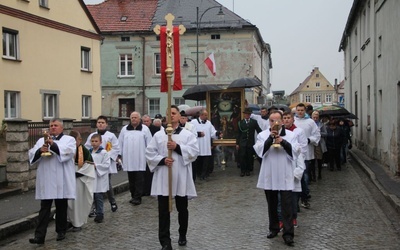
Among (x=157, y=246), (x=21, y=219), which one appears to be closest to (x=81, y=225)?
(x=21, y=219)

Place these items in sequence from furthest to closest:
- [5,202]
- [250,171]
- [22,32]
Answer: [22,32] < [250,171] < [5,202]

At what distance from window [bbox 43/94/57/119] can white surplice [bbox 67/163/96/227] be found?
19.7m

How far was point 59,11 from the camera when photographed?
29.0 metres

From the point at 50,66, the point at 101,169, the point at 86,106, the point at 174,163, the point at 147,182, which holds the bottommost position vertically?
the point at 147,182

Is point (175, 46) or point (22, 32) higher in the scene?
point (22, 32)

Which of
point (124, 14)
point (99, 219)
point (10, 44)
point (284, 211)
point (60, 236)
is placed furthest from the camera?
point (124, 14)

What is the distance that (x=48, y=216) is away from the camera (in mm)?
8055

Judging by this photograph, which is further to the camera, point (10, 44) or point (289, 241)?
point (10, 44)

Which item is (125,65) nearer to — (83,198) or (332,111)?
(332,111)

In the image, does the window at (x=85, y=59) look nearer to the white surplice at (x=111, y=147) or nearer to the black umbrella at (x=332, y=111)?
the black umbrella at (x=332, y=111)

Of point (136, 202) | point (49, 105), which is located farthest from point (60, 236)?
point (49, 105)

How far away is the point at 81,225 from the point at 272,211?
323 centimetres

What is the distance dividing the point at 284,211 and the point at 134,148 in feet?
16.7

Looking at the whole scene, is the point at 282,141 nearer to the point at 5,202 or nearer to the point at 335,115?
the point at 5,202
